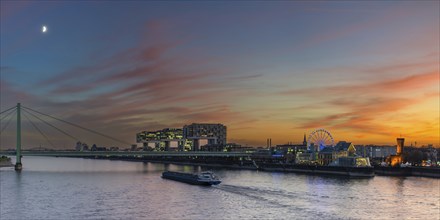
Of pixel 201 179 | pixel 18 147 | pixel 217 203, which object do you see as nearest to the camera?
pixel 217 203

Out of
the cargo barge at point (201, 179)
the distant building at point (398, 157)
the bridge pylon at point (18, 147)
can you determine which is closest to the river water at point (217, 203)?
the cargo barge at point (201, 179)

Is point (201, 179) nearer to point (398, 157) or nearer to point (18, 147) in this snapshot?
point (18, 147)

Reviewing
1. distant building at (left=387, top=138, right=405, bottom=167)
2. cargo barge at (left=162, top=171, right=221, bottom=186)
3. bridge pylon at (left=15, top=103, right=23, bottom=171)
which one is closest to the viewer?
cargo barge at (left=162, top=171, right=221, bottom=186)

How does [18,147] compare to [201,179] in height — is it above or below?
above

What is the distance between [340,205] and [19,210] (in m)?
35.2

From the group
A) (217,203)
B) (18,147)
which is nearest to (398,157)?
(217,203)

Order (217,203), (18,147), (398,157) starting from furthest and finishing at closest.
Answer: (398,157), (18,147), (217,203)

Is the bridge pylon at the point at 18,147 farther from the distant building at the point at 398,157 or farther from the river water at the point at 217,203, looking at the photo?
the distant building at the point at 398,157

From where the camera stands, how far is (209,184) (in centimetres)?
8588

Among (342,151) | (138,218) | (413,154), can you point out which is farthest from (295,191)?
(413,154)

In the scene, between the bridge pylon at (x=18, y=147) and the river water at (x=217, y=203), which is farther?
the bridge pylon at (x=18, y=147)

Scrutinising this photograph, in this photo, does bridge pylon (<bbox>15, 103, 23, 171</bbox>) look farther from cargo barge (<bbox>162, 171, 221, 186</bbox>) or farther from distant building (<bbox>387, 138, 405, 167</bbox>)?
distant building (<bbox>387, 138, 405, 167</bbox>)

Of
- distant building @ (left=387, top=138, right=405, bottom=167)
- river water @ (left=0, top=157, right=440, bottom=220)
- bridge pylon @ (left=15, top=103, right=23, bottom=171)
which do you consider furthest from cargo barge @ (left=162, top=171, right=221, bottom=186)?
distant building @ (left=387, top=138, right=405, bottom=167)

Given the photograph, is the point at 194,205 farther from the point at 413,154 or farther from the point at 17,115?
the point at 413,154
